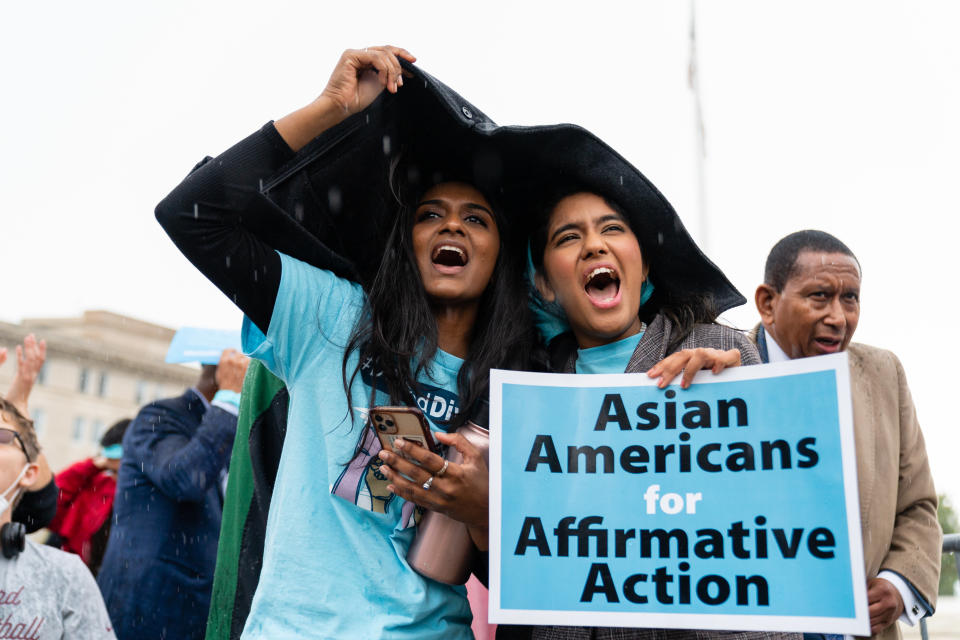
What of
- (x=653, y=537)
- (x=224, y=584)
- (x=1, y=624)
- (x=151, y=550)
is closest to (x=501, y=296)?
(x=653, y=537)

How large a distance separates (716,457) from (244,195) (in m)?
1.39

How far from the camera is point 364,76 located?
2.76m

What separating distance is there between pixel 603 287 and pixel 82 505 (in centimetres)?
441

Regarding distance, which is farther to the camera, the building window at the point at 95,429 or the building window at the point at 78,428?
the building window at the point at 95,429

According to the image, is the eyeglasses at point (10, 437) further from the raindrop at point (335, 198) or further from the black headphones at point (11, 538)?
the raindrop at point (335, 198)

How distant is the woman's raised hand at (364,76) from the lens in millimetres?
2656

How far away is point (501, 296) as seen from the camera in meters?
2.98

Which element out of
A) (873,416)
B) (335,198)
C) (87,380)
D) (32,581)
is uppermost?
(87,380)

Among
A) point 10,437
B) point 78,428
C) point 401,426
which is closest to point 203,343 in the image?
point 10,437

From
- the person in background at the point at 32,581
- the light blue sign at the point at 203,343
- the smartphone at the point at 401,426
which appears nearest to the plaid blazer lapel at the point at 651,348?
the smartphone at the point at 401,426

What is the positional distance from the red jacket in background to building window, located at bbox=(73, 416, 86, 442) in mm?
52347

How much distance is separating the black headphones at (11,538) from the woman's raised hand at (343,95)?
1964 mm

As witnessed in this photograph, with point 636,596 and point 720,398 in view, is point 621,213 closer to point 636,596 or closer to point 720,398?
point 720,398

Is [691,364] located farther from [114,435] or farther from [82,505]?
[114,435]
